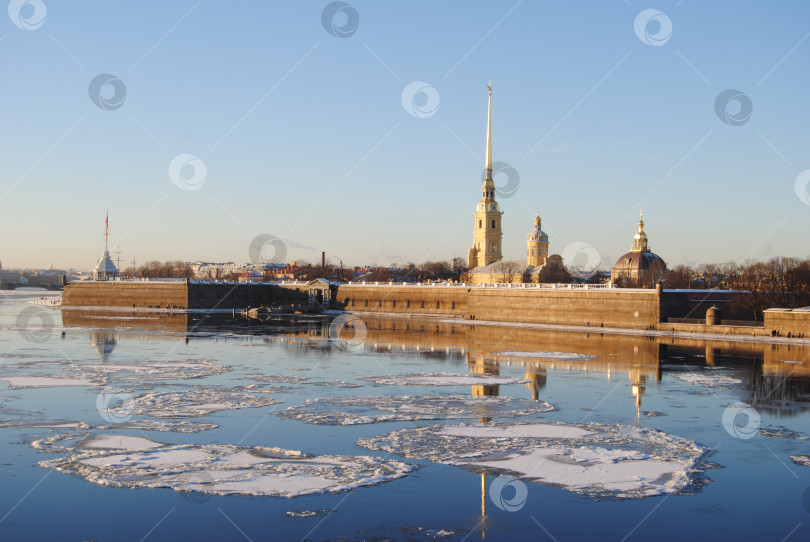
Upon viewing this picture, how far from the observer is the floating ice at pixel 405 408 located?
21.0 metres

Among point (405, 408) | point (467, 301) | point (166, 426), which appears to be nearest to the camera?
point (166, 426)

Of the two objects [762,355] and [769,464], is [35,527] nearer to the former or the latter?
[769,464]

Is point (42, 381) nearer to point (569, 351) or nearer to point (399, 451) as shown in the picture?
point (399, 451)

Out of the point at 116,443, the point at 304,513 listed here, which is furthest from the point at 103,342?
the point at 304,513

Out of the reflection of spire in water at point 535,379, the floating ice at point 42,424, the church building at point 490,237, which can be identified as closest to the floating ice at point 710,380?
the reflection of spire in water at point 535,379

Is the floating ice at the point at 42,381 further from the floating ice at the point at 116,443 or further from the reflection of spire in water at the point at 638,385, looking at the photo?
the reflection of spire in water at the point at 638,385

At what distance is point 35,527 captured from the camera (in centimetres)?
1224

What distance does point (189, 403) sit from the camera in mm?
22812

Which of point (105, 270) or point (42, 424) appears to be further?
point (105, 270)

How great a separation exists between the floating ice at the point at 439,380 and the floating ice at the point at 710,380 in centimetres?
642

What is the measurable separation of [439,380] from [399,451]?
11.7 meters

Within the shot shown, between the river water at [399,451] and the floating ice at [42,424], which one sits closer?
the river water at [399,451]

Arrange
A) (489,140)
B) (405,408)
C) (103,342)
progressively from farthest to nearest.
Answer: (489,140), (103,342), (405,408)

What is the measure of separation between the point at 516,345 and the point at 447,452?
95.1ft
